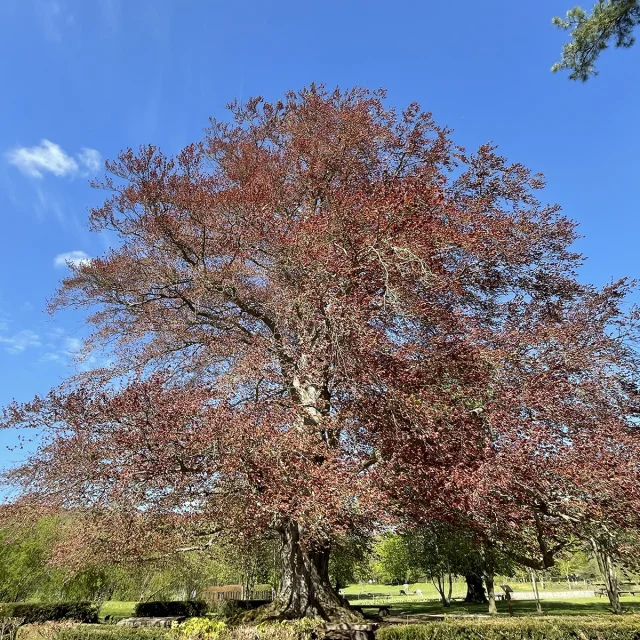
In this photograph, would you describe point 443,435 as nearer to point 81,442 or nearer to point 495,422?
point 495,422

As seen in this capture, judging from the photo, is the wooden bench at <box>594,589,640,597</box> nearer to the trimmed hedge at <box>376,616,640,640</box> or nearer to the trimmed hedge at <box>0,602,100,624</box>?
the trimmed hedge at <box>376,616,640,640</box>

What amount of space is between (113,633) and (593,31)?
42.9 feet

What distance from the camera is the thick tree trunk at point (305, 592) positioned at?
32.4 ft

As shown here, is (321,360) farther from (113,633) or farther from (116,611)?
(116,611)

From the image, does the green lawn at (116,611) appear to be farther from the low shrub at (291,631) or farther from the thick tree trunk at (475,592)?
the thick tree trunk at (475,592)

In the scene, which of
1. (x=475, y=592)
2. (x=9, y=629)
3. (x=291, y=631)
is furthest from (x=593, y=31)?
(x=475, y=592)

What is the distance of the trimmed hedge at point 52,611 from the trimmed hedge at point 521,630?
47.1 feet

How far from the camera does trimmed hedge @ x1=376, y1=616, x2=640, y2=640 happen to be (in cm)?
630

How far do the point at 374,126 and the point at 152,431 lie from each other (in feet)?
36.6

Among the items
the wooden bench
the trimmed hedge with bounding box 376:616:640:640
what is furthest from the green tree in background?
the wooden bench

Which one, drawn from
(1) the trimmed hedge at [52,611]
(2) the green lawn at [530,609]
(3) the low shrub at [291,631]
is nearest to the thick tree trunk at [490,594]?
(2) the green lawn at [530,609]

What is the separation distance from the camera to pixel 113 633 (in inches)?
285

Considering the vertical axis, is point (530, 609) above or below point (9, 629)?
below

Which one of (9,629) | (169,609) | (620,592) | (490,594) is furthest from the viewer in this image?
(620,592)
